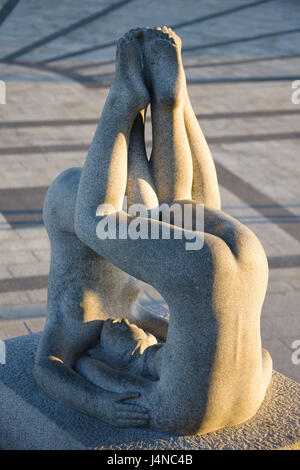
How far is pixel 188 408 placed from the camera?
4441 mm

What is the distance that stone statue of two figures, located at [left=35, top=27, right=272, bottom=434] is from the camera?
169 inches

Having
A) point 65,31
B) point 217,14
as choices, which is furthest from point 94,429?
point 217,14

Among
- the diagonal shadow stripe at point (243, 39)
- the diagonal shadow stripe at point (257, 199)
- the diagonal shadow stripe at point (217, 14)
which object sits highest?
the diagonal shadow stripe at point (217, 14)

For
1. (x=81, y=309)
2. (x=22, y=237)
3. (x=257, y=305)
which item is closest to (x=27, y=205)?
(x=22, y=237)

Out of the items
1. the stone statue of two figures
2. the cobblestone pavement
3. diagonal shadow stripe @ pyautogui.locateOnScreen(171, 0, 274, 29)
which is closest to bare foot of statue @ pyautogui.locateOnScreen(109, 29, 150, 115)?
the stone statue of two figures

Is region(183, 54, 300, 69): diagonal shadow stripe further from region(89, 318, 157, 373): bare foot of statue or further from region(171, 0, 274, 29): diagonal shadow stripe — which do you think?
region(89, 318, 157, 373): bare foot of statue

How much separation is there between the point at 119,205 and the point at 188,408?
1.23 metres

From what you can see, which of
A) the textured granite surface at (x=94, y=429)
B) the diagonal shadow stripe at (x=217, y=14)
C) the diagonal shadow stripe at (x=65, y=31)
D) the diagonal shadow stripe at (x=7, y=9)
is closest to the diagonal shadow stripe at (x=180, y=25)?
the diagonal shadow stripe at (x=217, y=14)

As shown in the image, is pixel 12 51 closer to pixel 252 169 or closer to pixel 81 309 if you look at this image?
pixel 252 169

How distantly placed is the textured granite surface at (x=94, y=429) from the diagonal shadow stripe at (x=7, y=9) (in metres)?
16.6

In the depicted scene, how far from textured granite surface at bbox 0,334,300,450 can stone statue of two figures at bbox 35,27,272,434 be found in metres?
0.07

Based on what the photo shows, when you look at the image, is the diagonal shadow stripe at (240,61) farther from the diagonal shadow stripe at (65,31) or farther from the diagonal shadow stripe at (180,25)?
the diagonal shadow stripe at (65,31)

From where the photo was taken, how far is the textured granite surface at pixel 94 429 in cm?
448

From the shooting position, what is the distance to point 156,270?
14.0 feet
